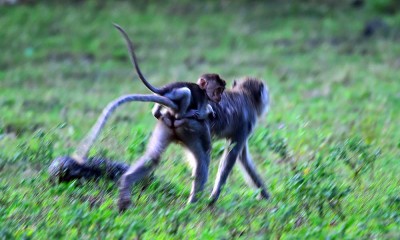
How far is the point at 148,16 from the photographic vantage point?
59.4ft

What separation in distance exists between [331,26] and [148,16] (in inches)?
138

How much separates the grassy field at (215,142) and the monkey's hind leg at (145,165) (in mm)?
136

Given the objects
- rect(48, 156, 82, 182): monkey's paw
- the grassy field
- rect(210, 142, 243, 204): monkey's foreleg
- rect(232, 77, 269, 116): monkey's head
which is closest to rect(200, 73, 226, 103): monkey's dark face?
rect(210, 142, 243, 204): monkey's foreleg

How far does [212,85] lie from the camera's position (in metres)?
6.80

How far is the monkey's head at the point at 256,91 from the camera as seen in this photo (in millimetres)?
7473

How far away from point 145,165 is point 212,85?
0.82 metres

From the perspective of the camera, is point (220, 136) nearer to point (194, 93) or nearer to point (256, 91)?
point (194, 93)

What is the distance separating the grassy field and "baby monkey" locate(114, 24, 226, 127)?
62 centimetres

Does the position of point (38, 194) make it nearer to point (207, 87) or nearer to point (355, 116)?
point (207, 87)

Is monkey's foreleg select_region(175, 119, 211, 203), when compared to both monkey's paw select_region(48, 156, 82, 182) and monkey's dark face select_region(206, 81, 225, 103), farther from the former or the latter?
monkey's paw select_region(48, 156, 82, 182)

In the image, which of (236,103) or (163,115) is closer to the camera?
(163,115)

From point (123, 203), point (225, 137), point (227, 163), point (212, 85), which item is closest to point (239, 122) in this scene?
point (225, 137)

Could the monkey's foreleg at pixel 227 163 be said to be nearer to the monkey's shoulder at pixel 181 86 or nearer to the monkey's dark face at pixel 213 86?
the monkey's dark face at pixel 213 86

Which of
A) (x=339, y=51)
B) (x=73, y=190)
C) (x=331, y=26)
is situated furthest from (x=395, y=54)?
(x=73, y=190)
